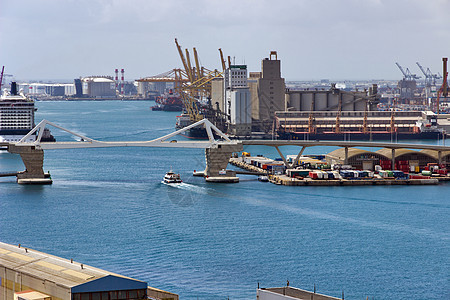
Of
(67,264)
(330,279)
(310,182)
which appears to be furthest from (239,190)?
(67,264)

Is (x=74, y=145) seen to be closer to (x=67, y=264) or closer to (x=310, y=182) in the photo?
(x=310, y=182)

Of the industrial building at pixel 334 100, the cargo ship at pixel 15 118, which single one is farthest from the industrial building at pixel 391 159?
the industrial building at pixel 334 100

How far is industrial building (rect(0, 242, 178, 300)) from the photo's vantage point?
1580 centimetres

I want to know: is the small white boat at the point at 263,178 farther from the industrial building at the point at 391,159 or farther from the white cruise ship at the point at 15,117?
the white cruise ship at the point at 15,117

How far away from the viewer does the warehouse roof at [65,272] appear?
15828 millimetres

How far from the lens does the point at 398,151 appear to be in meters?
49.6

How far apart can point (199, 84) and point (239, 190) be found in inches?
2418

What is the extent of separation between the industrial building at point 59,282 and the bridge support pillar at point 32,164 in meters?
26.3

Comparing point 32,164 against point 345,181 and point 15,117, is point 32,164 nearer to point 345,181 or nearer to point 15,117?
point 345,181

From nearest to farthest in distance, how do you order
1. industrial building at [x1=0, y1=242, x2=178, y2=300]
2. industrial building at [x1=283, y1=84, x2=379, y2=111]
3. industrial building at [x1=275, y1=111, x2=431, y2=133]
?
industrial building at [x1=0, y1=242, x2=178, y2=300]
industrial building at [x1=275, y1=111, x2=431, y2=133]
industrial building at [x1=283, y1=84, x2=379, y2=111]

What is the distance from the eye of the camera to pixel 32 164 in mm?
44969

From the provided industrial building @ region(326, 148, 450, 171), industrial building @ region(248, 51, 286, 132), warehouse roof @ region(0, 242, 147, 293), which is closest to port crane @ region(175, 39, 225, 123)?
industrial building @ region(248, 51, 286, 132)

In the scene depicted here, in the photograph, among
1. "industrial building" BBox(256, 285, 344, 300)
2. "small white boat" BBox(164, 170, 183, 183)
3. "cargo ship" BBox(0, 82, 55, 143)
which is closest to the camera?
"industrial building" BBox(256, 285, 344, 300)

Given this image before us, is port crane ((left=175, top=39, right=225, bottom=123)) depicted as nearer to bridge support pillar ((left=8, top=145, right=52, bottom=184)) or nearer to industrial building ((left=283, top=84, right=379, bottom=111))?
industrial building ((left=283, top=84, right=379, bottom=111))
